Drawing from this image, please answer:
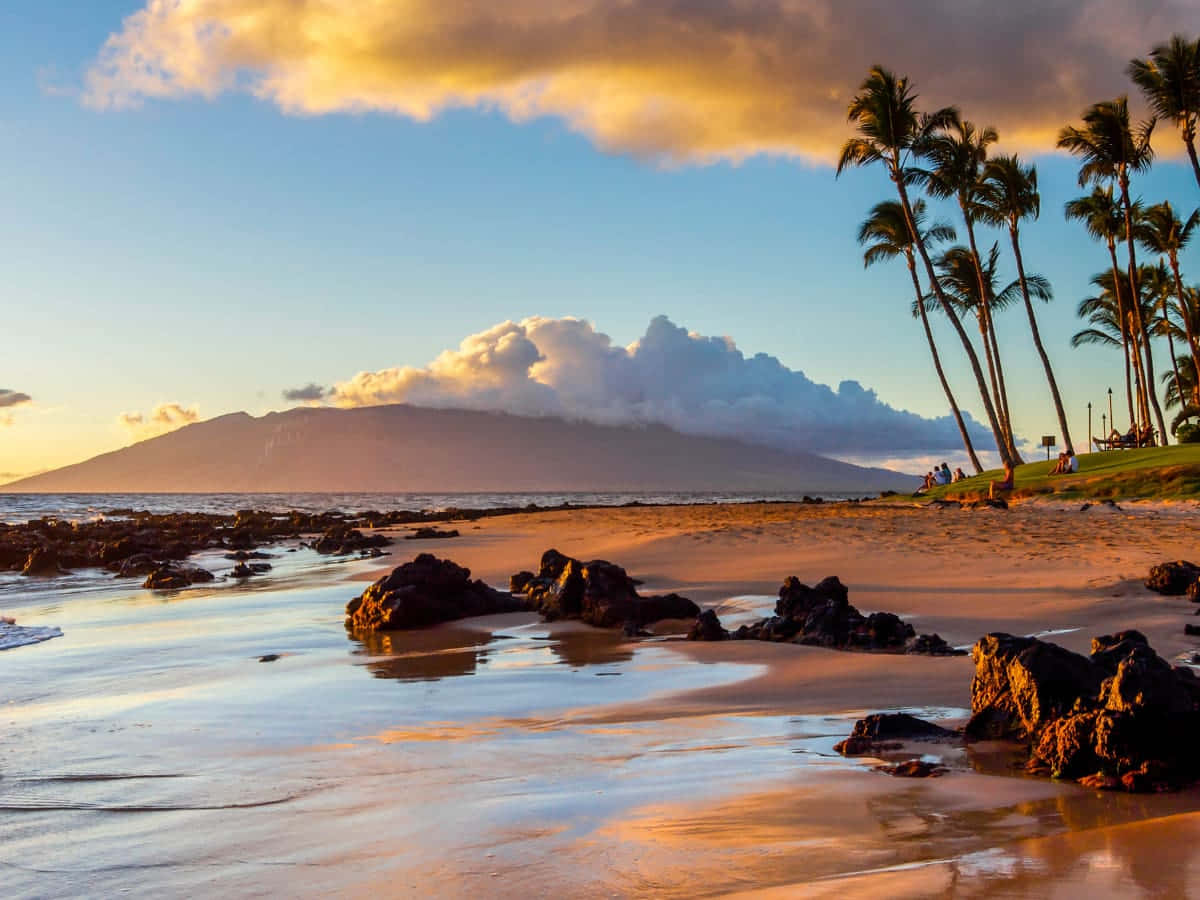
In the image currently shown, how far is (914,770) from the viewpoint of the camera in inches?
191

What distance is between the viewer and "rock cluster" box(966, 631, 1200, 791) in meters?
4.57

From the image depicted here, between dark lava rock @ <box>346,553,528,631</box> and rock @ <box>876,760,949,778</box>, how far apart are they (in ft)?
25.1

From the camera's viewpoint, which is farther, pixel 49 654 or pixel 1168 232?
pixel 1168 232

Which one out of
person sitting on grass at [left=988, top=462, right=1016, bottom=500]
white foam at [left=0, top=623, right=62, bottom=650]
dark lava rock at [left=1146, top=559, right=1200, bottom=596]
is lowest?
white foam at [left=0, top=623, right=62, bottom=650]

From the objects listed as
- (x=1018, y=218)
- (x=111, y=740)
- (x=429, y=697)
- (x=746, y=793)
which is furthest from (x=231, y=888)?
(x=1018, y=218)

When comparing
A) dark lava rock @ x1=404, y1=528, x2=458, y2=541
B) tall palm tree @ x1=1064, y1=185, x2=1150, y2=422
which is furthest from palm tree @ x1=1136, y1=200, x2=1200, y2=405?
dark lava rock @ x1=404, y1=528, x2=458, y2=541

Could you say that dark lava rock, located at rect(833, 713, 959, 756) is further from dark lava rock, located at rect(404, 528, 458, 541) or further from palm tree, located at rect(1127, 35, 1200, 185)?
palm tree, located at rect(1127, 35, 1200, 185)

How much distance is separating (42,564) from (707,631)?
18478 millimetres

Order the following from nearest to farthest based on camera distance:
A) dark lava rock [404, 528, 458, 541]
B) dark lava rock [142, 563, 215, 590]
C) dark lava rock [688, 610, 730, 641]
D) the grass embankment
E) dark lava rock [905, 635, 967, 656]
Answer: dark lava rock [905, 635, 967, 656] < dark lava rock [688, 610, 730, 641] < dark lava rock [142, 563, 215, 590] < the grass embankment < dark lava rock [404, 528, 458, 541]

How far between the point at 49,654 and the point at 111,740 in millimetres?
4951

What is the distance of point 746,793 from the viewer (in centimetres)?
468

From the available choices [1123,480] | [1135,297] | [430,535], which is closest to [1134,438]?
[1135,297]

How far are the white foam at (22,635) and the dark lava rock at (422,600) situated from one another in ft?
11.9

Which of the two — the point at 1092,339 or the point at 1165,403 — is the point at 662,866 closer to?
the point at 1092,339
